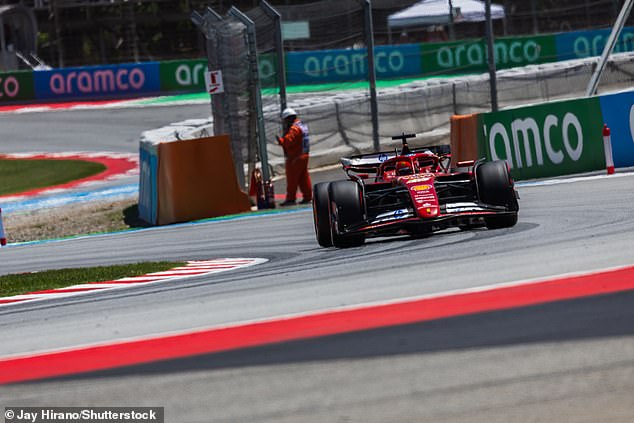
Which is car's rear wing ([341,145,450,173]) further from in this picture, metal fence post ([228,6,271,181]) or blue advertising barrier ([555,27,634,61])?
blue advertising barrier ([555,27,634,61])

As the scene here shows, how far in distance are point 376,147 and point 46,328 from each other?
12.0 m

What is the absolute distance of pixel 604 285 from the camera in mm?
6680

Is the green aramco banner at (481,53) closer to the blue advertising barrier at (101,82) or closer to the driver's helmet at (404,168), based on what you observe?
the blue advertising barrier at (101,82)

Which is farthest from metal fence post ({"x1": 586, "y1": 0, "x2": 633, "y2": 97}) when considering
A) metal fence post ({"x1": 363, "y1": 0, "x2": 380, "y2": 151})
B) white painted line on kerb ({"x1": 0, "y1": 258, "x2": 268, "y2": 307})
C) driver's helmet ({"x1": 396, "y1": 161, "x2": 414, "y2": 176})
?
white painted line on kerb ({"x1": 0, "y1": 258, "x2": 268, "y2": 307})

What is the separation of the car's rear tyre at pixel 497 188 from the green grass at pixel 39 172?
16.4 meters

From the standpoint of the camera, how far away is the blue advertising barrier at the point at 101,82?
127 feet

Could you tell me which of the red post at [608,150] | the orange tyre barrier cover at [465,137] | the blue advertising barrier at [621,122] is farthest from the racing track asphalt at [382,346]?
the orange tyre barrier cover at [465,137]

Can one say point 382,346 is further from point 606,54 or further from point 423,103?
point 423,103

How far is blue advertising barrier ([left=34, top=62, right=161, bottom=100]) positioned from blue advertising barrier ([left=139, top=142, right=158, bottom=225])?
20488 millimetres

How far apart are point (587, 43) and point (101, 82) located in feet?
55.5

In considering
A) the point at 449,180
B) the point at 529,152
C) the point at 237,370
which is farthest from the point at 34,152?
the point at 237,370

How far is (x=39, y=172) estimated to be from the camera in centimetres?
2688

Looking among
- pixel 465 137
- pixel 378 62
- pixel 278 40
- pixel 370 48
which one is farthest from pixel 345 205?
pixel 378 62

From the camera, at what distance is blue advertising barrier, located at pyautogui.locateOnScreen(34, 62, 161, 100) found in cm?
3869
